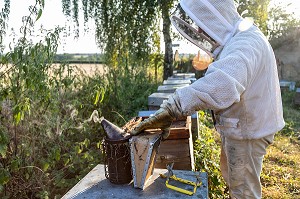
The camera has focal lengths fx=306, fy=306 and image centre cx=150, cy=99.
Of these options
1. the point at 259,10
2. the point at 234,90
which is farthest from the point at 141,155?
the point at 259,10

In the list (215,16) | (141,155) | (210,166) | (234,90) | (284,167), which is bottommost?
(284,167)

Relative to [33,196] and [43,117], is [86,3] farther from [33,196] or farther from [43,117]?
[33,196]

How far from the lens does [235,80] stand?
1.71 m

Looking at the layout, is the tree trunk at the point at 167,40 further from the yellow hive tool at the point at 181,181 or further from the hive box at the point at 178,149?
the yellow hive tool at the point at 181,181

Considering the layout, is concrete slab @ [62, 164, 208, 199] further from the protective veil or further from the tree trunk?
the tree trunk

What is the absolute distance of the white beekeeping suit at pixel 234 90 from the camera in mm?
1739

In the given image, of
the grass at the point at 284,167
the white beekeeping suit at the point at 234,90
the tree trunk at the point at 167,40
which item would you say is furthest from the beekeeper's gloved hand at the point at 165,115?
the tree trunk at the point at 167,40

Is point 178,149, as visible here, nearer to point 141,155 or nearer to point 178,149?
point 178,149

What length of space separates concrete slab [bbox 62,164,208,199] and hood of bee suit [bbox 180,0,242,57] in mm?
977

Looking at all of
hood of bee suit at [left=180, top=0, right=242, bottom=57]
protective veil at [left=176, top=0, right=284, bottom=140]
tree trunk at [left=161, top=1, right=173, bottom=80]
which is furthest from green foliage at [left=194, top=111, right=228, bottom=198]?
tree trunk at [left=161, top=1, right=173, bottom=80]

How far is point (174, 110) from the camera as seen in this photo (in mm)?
1847

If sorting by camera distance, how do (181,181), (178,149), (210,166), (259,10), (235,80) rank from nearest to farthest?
(235,80), (181,181), (178,149), (210,166), (259,10)

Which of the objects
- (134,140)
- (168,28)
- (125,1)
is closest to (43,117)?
(134,140)

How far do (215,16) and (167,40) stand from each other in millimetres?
5593
